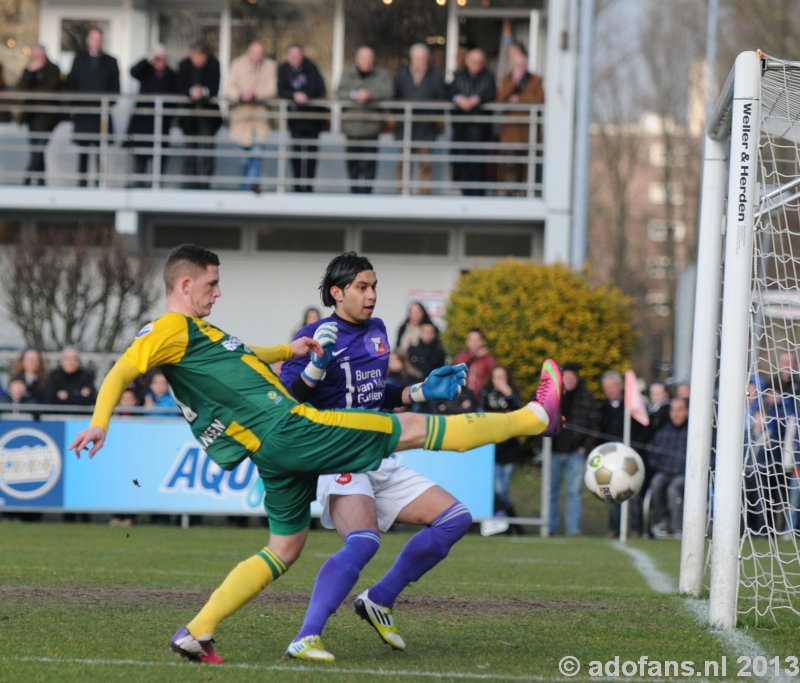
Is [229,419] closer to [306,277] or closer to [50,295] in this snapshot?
[50,295]

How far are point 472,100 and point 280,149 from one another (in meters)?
3.62

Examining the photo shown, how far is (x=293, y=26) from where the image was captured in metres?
21.0

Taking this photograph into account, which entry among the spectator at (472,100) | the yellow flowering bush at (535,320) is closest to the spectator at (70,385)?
the yellow flowering bush at (535,320)

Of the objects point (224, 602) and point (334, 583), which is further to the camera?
point (334, 583)

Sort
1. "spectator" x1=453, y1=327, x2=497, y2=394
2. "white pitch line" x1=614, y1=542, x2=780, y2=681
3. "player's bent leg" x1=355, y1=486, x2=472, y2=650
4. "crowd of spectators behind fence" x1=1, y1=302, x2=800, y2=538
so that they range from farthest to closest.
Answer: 1. "spectator" x1=453, y1=327, x2=497, y2=394
2. "crowd of spectators behind fence" x1=1, y1=302, x2=800, y2=538
3. "white pitch line" x1=614, y1=542, x2=780, y2=681
4. "player's bent leg" x1=355, y1=486, x2=472, y2=650

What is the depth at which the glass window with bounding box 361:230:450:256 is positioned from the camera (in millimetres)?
20094

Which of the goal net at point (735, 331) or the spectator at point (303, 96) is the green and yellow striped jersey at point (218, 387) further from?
the spectator at point (303, 96)

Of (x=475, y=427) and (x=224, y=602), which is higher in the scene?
(x=475, y=427)

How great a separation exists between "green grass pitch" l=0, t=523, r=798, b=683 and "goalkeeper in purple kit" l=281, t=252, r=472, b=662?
0.42 metres

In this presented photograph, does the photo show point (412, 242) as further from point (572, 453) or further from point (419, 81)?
point (572, 453)

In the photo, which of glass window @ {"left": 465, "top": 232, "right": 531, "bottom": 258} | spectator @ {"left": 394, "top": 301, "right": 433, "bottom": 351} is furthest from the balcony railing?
spectator @ {"left": 394, "top": 301, "right": 433, "bottom": 351}

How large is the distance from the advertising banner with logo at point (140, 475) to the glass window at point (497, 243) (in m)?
7.82

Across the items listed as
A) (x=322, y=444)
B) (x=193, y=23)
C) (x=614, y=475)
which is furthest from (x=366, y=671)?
(x=193, y=23)

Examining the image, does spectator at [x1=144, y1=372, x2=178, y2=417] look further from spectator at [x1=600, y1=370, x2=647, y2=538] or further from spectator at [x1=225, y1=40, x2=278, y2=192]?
spectator at [x1=225, y1=40, x2=278, y2=192]
